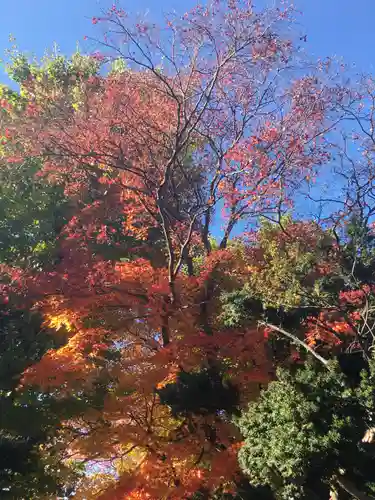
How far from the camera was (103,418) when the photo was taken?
34.3 feet

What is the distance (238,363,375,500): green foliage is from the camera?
7086 mm

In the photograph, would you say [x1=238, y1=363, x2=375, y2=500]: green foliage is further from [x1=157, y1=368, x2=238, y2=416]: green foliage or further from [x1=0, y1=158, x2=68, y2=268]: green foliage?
[x1=0, y1=158, x2=68, y2=268]: green foliage

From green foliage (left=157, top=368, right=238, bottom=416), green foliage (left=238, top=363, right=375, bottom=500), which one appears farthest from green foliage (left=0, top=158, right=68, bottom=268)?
green foliage (left=238, top=363, right=375, bottom=500)

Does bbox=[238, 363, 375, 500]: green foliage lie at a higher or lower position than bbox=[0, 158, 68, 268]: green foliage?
lower

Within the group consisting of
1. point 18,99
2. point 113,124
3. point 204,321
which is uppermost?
point 18,99

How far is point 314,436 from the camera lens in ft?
23.4

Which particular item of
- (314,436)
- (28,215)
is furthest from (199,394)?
(28,215)

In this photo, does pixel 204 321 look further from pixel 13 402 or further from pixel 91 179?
pixel 91 179

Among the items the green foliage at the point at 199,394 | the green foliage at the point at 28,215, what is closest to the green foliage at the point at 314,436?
the green foliage at the point at 199,394

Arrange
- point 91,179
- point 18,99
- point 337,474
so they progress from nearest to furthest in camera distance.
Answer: point 337,474
point 91,179
point 18,99

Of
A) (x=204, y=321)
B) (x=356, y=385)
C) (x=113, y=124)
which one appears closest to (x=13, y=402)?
(x=204, y=321)

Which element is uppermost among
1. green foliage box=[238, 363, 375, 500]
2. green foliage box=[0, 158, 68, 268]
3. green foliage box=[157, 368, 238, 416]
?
green foliage box=[0, 158, 68, 268]

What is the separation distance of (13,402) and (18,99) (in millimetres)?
12047

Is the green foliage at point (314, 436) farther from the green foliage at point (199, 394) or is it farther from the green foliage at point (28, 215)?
the green foliage at point (28, 215)
